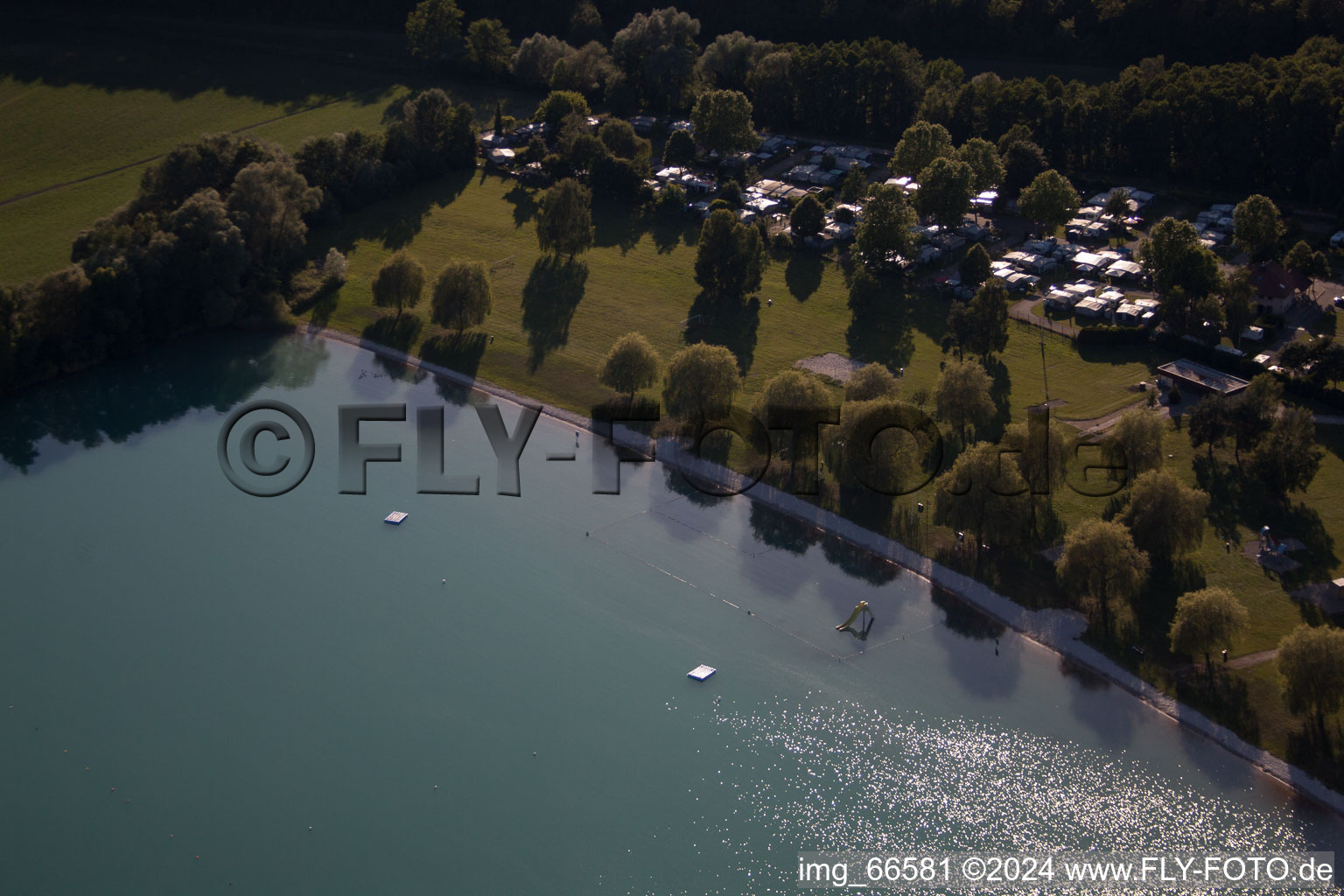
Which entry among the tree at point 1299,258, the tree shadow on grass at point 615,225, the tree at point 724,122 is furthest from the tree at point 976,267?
the tree at point 724,122

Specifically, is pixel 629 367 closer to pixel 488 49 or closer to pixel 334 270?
pixel 334 270

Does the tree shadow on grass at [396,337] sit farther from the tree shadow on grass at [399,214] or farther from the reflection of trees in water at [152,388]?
the tree shadow on grass at [399,214]

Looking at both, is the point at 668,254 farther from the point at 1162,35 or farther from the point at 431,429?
the point at 1162,35

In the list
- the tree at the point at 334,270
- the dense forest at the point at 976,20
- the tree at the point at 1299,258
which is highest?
the dense forest at the point at 976,20

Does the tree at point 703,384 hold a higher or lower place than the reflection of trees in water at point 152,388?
higher

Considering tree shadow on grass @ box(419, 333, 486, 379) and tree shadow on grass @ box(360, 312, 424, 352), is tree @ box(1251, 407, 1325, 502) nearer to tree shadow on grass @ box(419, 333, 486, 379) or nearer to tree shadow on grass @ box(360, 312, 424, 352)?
tree shadow on grass @ box(419, 333, 486, 379)

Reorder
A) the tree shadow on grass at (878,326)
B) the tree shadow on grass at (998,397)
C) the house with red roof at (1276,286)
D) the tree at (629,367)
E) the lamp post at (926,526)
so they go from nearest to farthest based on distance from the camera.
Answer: the lamp post at (926,526), the tree shadow on grass at (998,397), the tree at (629,367), the tree shadow on grass at (878,326), the house with red roof at (1276,286)

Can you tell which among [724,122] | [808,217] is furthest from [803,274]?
[724,122]

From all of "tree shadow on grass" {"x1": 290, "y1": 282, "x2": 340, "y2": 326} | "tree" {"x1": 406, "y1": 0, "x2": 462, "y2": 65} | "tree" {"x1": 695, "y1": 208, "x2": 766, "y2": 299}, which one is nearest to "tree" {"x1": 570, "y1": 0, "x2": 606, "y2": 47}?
"tree" {"x1": 406, "y1": 0, "x2": 462, "y2": 65}
